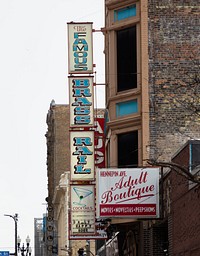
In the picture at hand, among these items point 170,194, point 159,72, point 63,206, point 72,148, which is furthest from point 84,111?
point 63,206

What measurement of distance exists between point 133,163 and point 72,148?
4.17 m

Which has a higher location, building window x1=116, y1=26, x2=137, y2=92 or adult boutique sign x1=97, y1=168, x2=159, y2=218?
building window x1=116, y1=26, x2=137, y2=92

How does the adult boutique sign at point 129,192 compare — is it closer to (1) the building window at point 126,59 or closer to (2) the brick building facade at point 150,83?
(2) the brick building facade at point 150,83

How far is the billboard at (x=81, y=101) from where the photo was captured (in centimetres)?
4372

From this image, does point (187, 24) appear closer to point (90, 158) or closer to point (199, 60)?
point (199, 60)

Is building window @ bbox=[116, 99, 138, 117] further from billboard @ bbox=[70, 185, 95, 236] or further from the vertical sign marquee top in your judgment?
billboard @ bbox=[70, 185, 95, 236]

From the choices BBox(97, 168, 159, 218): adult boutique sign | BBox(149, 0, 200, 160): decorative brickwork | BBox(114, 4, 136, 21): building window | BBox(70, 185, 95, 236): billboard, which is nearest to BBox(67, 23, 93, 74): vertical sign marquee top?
BBox(114, 4, 136, 21): building window

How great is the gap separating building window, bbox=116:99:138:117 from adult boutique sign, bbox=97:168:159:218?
5.10m

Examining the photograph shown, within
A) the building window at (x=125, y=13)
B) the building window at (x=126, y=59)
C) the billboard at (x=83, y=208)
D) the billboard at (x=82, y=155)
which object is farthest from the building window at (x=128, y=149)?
the building window at (x=125, y=13)

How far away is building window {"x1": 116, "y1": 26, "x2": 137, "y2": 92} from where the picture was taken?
4159cm

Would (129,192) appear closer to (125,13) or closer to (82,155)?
(82,155)

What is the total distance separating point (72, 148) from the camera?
44.7 m

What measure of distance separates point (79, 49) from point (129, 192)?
365 inches

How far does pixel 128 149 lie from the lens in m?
41.6
